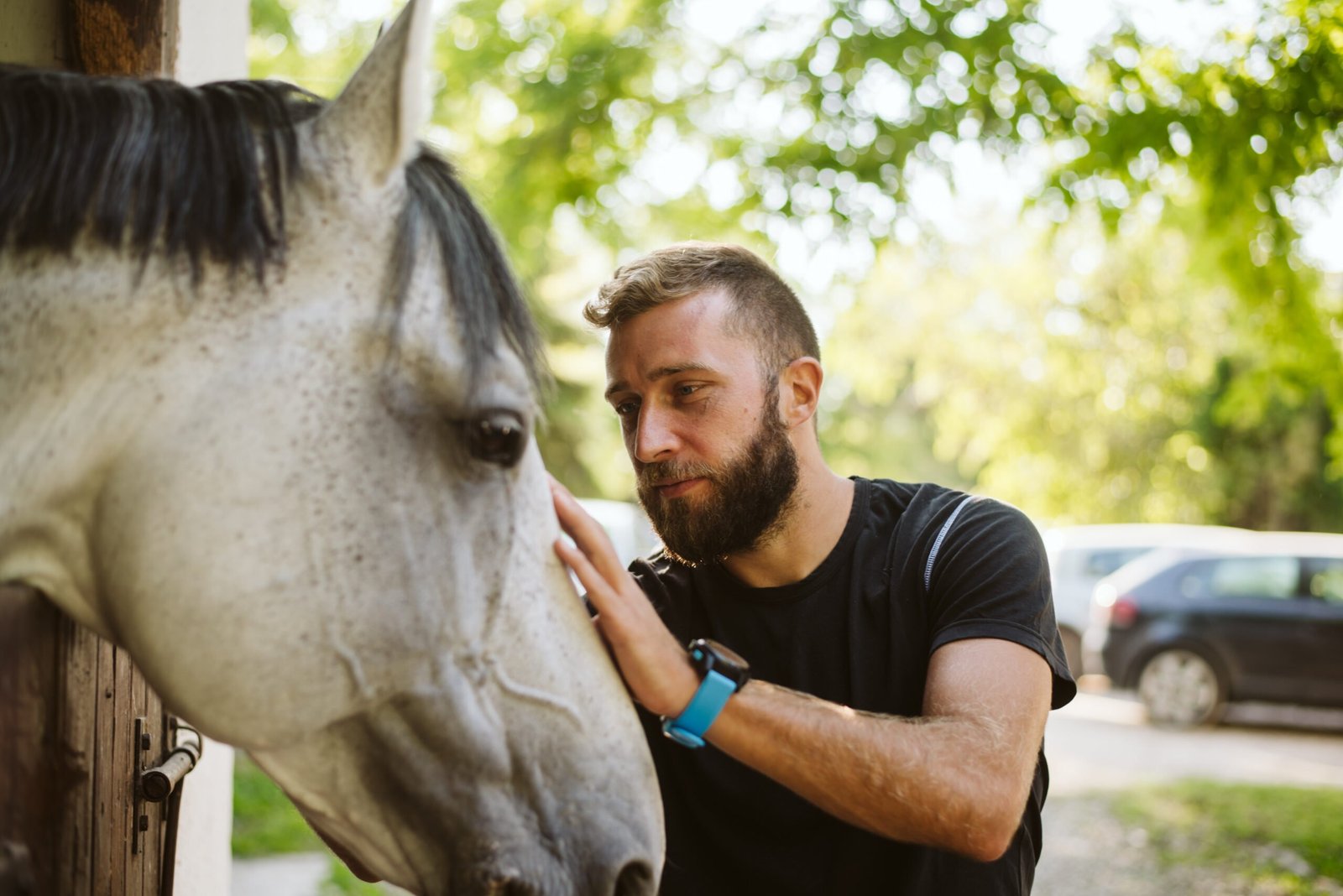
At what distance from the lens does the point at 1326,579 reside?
10.9 metres

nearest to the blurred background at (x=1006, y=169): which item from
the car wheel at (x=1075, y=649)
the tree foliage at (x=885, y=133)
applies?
the tree foliage at (x=885, y=133)

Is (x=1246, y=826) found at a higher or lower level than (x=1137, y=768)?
lower

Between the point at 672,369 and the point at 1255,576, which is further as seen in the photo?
the point at 1255,576

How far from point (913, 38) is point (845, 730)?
439 centimetres

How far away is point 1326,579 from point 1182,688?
1.74 meters

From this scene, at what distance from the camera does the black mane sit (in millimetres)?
1331

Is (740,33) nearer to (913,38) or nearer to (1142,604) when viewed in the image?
(913,38)

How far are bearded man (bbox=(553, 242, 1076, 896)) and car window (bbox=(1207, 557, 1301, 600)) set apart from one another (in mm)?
10024

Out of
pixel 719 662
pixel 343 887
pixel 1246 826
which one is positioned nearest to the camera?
pixel 719 662

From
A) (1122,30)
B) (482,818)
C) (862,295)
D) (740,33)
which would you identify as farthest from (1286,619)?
(482,818)

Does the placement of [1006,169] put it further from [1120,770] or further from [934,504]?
[1120,770]

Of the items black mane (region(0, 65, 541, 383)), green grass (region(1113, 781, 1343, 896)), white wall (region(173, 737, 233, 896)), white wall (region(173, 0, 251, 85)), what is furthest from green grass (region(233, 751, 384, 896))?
green grass (region(1113, 781, 1343, 896))

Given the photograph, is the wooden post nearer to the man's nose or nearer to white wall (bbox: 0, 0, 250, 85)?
white wall (bbox: 0, 0, 250, 85)

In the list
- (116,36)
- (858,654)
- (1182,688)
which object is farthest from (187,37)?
(1182,688)
